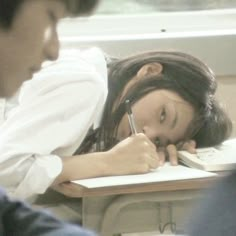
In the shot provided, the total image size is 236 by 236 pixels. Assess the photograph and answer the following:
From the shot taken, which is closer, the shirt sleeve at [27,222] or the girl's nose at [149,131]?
the shirt sleeve at [27,222]

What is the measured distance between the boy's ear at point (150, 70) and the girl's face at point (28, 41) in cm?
131

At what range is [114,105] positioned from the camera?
2.03 metres

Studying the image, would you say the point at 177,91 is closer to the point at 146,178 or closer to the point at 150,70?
the point at 150,70

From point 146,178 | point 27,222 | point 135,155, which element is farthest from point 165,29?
point 27,222

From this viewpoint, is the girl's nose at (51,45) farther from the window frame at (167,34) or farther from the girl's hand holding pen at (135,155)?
the window frame at (167,34)

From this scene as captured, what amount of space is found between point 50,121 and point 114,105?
10.3 inches

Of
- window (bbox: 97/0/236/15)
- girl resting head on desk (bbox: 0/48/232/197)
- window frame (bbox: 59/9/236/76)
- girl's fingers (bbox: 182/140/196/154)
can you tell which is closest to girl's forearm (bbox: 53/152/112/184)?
girl resting head on desk (bbox: 0/48/232/197)

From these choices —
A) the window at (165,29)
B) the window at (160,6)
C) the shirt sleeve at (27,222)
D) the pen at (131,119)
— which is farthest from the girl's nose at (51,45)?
the window at (160,6)

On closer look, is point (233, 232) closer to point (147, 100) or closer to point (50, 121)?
point (50, 121)

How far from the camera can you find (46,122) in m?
1.83

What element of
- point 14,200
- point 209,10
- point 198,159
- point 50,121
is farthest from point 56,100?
point 209,10

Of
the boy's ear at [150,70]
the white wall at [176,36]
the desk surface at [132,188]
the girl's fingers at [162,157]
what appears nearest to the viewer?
the desk surface at [132,188]

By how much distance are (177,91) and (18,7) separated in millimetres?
1435

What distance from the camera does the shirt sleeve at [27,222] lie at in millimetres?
673
